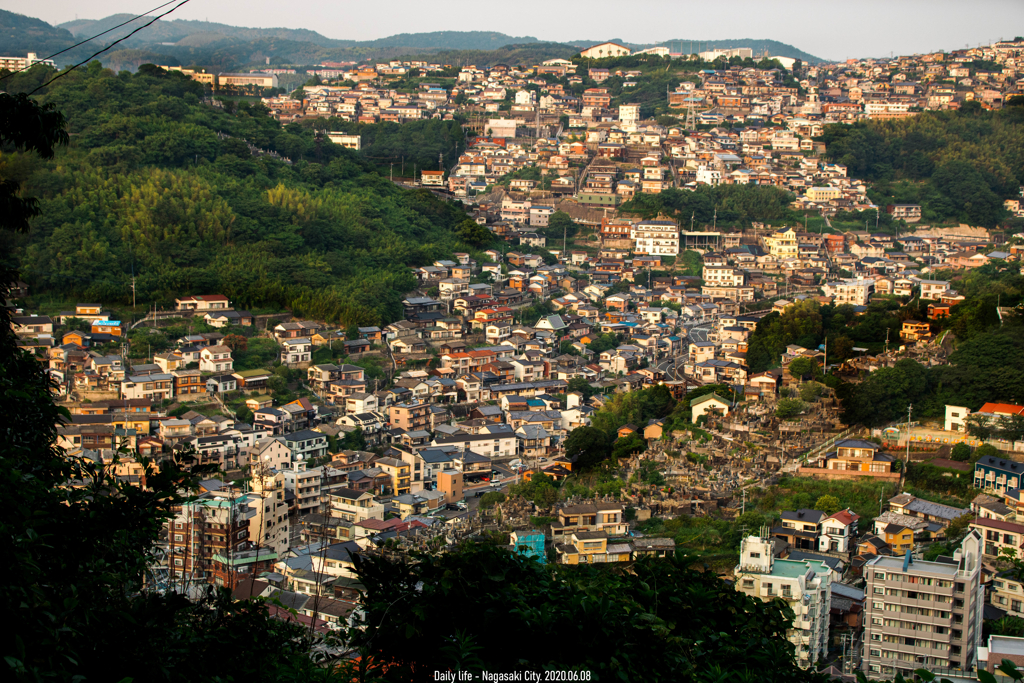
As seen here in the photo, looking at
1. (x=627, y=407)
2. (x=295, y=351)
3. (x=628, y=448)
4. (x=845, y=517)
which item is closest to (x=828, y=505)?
(x=845, y=517)

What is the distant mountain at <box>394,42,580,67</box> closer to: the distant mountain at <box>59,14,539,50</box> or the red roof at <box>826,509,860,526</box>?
the distant mountain at <box>59,14,539,50</box>

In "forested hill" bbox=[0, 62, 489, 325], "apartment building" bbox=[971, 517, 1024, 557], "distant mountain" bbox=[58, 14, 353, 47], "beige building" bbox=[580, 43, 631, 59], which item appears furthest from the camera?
"distant mountain" bbox=[58, 14, 353, 47]

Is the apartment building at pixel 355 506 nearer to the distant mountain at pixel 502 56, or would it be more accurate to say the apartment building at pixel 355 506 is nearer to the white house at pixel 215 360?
the white house at pixel 215 360

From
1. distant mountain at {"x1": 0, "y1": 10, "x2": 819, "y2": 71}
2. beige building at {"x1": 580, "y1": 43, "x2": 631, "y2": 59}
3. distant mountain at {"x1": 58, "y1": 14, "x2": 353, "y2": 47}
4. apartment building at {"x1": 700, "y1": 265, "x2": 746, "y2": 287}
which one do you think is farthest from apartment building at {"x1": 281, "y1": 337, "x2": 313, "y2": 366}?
distant mountain at {"x1": 58, "y1": 14, "x2": 353, "y2": 47}

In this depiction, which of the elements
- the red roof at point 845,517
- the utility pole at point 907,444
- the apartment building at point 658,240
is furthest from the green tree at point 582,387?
the apartment building at point 658,240

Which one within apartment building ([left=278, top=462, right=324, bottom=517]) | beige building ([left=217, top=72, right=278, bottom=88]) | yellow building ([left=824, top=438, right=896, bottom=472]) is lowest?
apartment building ([left=278, top=462, right=324, bottom=517])

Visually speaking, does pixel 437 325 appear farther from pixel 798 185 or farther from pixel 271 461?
pixel 798 185

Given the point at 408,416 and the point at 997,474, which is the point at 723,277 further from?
the point at 997,474

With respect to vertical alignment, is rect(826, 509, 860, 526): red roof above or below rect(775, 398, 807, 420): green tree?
below
